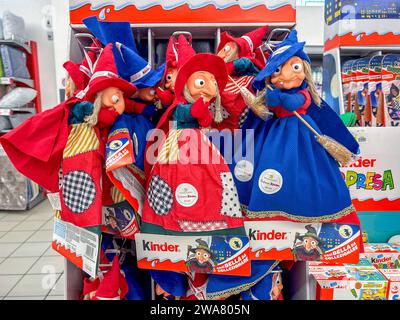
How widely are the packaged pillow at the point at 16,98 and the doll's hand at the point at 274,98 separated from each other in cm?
307

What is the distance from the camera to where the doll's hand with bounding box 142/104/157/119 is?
1195 millimetres

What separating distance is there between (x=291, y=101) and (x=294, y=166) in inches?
7.8

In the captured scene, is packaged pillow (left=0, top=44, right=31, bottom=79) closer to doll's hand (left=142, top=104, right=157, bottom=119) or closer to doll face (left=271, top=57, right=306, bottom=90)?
doll's hand (left=142, top=104, right=157, bottom=119)

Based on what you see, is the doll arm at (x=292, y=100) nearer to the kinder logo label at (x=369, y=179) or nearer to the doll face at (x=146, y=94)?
the doll face at (x=146, y=94)

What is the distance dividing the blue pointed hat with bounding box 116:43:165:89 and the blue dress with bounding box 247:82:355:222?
411 millimetres

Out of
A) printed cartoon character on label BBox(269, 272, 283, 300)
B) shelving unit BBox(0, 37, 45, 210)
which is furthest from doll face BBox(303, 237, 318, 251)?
shelving unit BBox(0, 37, 45, 210)

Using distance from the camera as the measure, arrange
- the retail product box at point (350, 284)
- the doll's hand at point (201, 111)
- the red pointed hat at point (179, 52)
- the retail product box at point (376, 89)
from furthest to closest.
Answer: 1. the retail product box at point (376, 89)
2. the retail product box at point (350, 284)
3. the red pointed hat at point (179, 52)
4. the doll's hand at point (201, 111)

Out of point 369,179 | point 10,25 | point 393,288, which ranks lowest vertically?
point 393,288

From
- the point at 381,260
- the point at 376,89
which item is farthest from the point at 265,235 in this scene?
the point at 376,89

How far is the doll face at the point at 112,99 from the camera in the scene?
106cm

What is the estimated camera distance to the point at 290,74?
104 centimetres

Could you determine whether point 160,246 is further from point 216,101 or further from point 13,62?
point 13,62

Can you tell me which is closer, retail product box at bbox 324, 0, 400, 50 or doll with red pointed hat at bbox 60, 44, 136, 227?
doll with red pointed hat at bbox 60, 44, 136, 227

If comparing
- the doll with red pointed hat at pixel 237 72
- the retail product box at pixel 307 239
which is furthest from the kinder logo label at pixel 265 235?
the doll with red pointed hat at pixel 237 72
